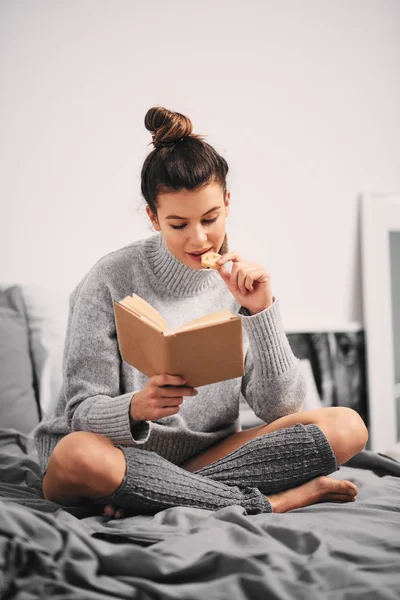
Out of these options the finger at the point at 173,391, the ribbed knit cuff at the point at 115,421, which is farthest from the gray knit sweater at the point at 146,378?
the finger at the point at 173,391

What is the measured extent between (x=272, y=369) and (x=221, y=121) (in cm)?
127

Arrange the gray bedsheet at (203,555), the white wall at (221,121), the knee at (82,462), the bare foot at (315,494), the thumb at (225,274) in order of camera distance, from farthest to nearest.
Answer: the white wall at (221,121) < the thumb at (225,274) < the bare foot at (315,494) < the knee at (82,462) < the gray bedsheet at (203,555)

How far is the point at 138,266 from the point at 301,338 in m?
1.13

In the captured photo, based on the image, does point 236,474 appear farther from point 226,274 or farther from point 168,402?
point 226,274

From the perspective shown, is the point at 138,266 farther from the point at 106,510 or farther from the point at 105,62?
the point at 105,62

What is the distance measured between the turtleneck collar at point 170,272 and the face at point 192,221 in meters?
0.07

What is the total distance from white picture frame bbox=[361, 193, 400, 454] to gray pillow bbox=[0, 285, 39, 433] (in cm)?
130

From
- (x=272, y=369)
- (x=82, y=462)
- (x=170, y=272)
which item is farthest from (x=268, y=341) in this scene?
(x=82, y=462)

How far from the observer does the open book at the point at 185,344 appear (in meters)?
1.22

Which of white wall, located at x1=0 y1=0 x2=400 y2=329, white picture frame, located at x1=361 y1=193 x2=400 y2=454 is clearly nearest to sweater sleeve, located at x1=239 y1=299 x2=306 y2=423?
white wall, located at x1=0 y1=0 x2=400 y2=329

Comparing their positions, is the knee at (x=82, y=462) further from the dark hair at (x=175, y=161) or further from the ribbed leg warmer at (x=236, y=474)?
the dark hair at (x=175, y=161)

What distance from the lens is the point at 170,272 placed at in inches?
64.9

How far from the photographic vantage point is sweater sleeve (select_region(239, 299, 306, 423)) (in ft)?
5.14

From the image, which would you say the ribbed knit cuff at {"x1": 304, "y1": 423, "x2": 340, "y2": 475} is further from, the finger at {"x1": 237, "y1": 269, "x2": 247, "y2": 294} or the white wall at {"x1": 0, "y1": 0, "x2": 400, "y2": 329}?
the white wall at {"x1": 0, "y1": 0, "x2": 400, "y2": 329}
